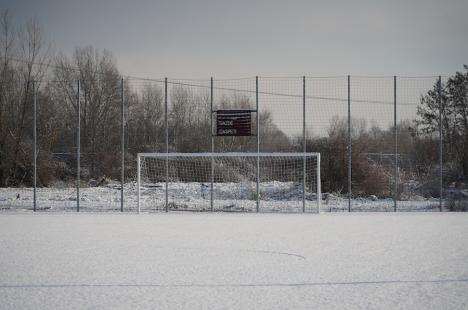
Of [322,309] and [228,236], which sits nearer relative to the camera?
[322,309]

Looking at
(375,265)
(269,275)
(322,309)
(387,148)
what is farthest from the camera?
(387,148)

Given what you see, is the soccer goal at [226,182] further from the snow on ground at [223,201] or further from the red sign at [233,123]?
the red sign at [233,123]

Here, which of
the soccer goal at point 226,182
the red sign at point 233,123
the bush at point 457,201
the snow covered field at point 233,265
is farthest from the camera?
the soccer goal at point 226,182

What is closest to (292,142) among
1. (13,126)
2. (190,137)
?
(190,137)

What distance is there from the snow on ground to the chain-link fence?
9 centimetres

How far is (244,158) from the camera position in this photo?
14688mm

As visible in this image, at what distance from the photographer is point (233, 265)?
232 inches

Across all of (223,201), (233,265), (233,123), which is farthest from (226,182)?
(233,265)

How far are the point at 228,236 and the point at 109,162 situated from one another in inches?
373

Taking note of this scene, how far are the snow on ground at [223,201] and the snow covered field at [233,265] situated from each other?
3.65 meters

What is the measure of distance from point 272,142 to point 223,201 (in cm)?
229

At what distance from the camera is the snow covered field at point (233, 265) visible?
167 inches

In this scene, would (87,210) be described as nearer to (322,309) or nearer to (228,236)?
(228,236)

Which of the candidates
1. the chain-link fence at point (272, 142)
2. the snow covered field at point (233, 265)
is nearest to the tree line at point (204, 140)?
the chain-link fence at point (272, 142)
